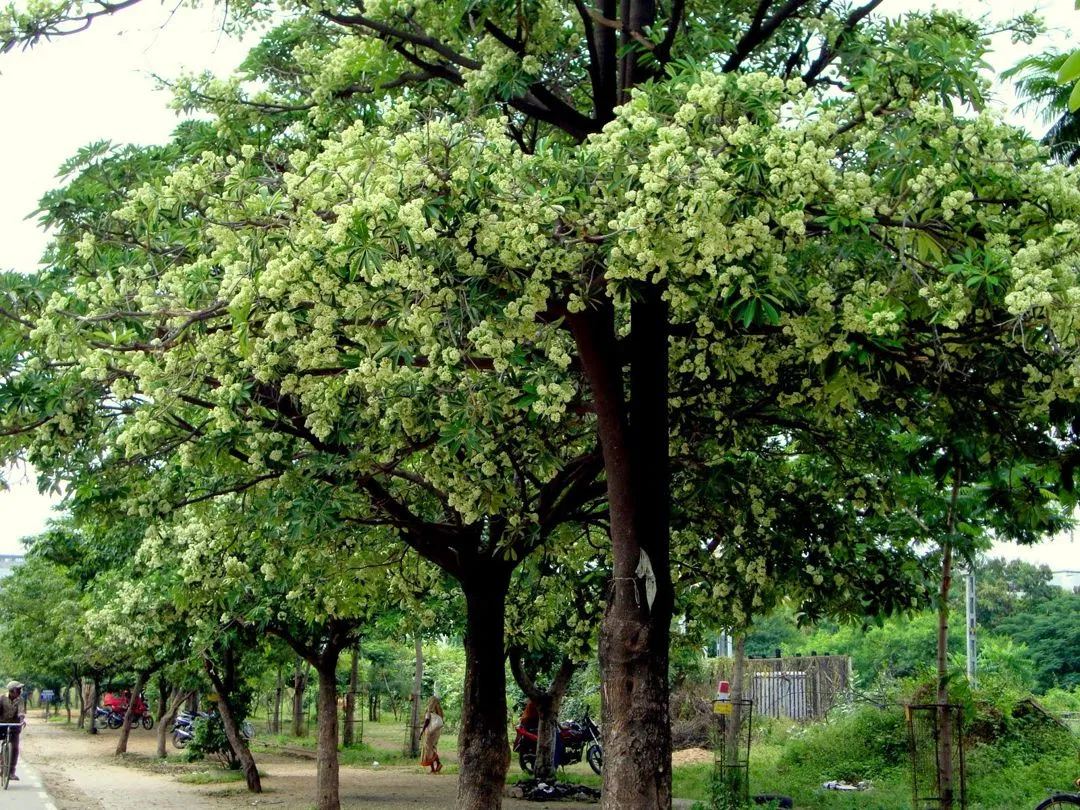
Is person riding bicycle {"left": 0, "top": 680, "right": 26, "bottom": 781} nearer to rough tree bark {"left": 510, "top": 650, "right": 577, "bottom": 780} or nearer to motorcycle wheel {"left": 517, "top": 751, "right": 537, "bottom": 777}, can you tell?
rough tree bark {"left": 510, "top": 650, "right": 577, "bottom": 780}

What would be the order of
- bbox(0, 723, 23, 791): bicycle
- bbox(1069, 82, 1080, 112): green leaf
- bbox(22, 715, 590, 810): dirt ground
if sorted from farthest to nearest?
bbox(0, 723, 23, 791): bicycle
bbox(22, 715, 590, 810): dirt ground
bbox(1069, 82, 1080, 112): green leaf

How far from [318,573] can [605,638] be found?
5.45 metres

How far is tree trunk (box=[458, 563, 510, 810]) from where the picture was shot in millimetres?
11953

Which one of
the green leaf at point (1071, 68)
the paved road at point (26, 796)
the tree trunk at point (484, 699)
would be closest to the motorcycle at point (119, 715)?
the paved road at point (26, 796)

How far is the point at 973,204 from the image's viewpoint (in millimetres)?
6941

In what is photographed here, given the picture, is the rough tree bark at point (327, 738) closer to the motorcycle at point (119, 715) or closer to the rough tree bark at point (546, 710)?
the rough tree bark at point (546, 710)

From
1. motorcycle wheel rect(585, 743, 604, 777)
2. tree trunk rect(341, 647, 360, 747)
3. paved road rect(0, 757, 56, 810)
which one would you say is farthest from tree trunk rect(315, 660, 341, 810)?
tree trunk rect(341, 647, 360, 747)

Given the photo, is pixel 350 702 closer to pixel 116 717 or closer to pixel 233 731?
pixel 233 731

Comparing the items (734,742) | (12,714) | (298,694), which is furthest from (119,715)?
(734,742)

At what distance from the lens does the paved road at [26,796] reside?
619 inches

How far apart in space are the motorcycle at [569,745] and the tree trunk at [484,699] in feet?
42.4

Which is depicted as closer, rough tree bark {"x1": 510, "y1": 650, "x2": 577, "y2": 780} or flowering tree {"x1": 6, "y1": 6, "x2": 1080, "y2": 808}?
flowering tree {"x1": 6, "y1": 6, "x2": 1080, "y2": 808}

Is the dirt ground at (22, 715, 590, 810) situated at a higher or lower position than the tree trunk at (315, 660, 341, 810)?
lower

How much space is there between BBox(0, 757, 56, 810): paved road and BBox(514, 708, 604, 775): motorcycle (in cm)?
977
